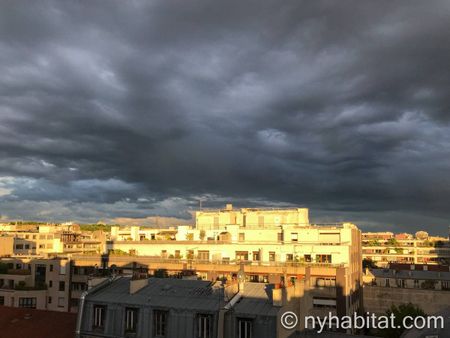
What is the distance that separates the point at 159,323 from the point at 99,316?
5.79 metres

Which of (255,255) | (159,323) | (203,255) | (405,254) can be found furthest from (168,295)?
(405,254)

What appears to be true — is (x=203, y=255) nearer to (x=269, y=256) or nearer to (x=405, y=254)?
(x=269, y=256)

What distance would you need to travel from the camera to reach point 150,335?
34.2 m

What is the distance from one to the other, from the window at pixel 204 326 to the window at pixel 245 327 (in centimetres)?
227

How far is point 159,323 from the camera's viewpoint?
3438 cm

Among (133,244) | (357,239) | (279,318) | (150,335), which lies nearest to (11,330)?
(150,335)

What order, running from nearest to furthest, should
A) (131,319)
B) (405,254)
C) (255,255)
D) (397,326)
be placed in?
(131,319)
(397,326)
(255,255)
(405,254)

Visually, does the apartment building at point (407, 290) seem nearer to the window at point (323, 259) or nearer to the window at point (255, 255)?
the window at point (323, 259)

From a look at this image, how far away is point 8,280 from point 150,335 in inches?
2289

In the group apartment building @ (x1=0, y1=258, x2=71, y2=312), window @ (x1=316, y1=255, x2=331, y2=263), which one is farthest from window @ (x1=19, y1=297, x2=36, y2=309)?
window @ (x1=316, y1=255, x2=331, y2=263)

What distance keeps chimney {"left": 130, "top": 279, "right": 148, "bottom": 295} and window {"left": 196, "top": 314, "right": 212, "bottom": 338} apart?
7474 millimetres

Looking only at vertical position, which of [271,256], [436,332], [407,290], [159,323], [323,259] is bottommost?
[407,290]

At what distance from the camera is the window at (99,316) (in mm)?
36344

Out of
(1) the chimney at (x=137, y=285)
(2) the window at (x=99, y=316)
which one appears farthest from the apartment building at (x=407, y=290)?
(2) the window at (x=99, y=316)
